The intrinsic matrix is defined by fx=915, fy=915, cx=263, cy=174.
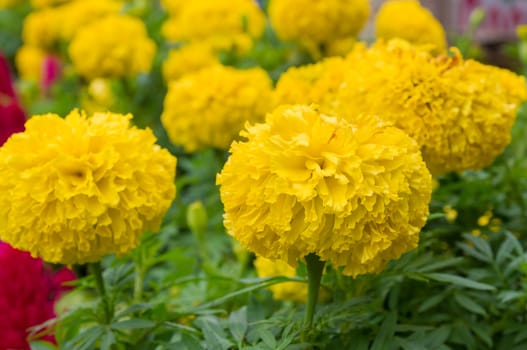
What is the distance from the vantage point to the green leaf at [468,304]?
107 centimetres

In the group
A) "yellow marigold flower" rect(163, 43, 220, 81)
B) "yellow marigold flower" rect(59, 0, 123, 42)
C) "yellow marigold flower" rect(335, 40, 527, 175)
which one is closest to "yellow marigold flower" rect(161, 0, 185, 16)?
"yellow marigold flower" rect(59, 0, 123, 42)

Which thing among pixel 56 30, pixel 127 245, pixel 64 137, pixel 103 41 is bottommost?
pixel 56 30

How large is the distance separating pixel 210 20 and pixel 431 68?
1.19m

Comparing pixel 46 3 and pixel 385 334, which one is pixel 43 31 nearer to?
pixel 46 3

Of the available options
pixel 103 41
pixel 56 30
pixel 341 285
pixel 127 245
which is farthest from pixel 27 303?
pixel 56 30

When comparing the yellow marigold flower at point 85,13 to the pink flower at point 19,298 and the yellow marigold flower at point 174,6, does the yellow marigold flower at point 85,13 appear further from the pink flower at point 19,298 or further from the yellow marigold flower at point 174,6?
the pink flower at point 19,298

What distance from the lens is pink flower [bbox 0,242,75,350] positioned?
116 centimetres

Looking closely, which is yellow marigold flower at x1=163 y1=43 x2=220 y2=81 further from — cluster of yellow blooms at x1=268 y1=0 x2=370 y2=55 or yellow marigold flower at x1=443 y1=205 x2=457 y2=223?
yellow marigold flower at x1=443 y1=205 x2=457 y2=223

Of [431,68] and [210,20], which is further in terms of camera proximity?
[210,20]

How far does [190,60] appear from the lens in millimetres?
2137

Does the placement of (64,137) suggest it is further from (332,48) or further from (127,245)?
(332,48)

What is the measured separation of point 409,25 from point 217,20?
520 millimetres

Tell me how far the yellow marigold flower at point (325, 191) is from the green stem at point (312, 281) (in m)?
0.05

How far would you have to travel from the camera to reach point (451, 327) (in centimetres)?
110
